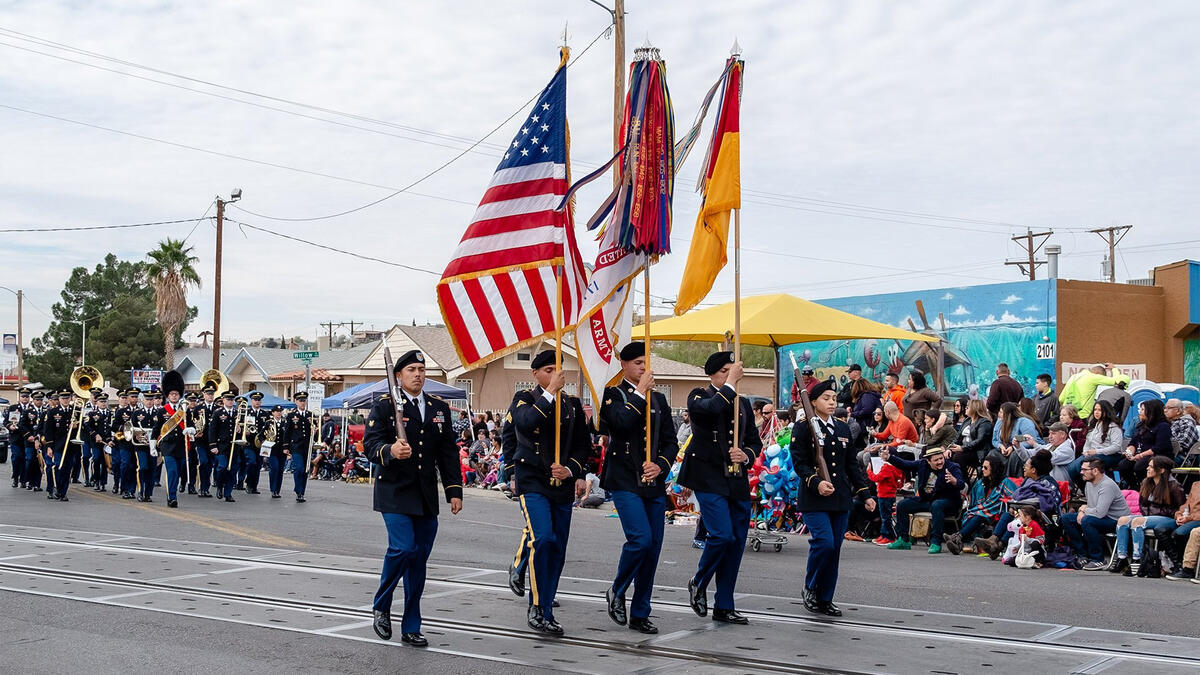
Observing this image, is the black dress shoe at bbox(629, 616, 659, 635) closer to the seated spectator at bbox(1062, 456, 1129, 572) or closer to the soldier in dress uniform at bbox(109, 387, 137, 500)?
the seated spectator at bbox(1062, 456, 1129, 572)

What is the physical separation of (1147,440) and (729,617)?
24.4 feet

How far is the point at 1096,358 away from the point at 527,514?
26732 mm

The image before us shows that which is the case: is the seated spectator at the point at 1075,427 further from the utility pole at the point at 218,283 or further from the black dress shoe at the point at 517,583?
the utility pole at the point at 218,283

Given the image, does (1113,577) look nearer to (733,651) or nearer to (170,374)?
(733,651)

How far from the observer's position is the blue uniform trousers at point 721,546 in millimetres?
8492

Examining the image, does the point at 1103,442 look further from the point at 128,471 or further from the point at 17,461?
the point at 17,461

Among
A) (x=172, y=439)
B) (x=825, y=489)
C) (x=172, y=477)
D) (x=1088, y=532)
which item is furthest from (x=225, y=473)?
(x=825, y=489)

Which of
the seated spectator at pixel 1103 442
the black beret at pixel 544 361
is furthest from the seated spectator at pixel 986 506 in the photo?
the black beret at pixel 544 361

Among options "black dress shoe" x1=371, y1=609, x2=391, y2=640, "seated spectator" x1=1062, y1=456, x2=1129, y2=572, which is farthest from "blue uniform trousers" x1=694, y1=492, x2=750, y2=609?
"seated spectator" x1=1062, y1=456, x2=1129, y2=572

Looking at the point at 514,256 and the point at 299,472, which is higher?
the point at 514,256

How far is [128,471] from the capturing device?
20656 mm

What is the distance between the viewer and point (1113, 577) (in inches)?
474

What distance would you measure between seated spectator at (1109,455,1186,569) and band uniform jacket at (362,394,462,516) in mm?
7788

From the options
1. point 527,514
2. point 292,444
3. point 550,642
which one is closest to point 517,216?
point 527,514
